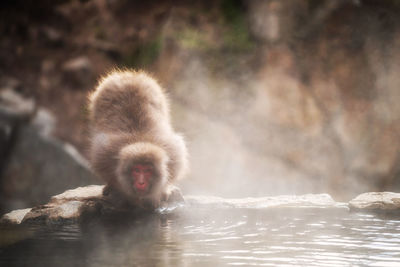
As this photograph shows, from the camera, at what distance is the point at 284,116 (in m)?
6.89

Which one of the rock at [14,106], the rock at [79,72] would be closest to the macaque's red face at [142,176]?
the rock at [14,106]

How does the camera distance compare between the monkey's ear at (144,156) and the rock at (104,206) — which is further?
the monkey's ear at (144,156)

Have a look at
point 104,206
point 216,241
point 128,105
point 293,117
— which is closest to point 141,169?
point 104,206

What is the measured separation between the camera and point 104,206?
15.6ft

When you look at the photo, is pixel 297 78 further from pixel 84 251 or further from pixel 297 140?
pixel 84 251

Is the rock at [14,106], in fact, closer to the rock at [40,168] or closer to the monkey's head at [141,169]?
the rock at [40,168]

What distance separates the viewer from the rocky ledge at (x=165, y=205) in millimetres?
4461

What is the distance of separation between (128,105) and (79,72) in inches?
189

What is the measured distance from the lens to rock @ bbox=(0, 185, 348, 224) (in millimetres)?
4449

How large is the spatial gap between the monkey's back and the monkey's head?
0.46 m

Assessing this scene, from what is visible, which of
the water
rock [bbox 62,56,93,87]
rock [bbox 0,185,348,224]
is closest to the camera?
the water

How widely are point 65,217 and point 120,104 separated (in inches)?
56.6

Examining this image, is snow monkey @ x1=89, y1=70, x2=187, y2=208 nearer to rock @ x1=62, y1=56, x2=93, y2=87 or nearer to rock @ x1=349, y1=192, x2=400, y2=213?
rock @ x1=349, y1=192, x2=400, y2=213

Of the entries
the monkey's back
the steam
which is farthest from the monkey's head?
the steam
